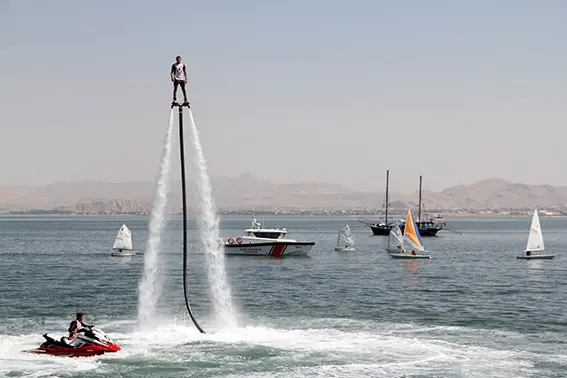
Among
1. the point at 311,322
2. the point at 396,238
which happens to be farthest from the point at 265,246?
the point at 311,322

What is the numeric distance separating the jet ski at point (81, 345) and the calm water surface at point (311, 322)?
638 mm

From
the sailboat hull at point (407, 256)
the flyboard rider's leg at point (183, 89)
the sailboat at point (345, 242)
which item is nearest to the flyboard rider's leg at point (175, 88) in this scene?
the flyboard rider's leg at point (183, 89)

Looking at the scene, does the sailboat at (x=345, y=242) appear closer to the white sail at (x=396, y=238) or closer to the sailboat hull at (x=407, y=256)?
the white sail at (x=396, y=238)

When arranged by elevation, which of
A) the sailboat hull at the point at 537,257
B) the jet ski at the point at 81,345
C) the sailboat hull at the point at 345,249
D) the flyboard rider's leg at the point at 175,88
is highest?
the flyboard rider's leg at the point at 175,88

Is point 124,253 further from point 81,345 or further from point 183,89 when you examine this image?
point 183,89

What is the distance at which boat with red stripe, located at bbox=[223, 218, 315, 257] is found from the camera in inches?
4117

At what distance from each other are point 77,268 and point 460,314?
53100 millimetres

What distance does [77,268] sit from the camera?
90.2 meters

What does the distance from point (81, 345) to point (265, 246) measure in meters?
69.6

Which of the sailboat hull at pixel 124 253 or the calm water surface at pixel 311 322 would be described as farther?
the sailboat hull at pixel 124 253

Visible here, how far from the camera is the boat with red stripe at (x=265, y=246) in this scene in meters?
105

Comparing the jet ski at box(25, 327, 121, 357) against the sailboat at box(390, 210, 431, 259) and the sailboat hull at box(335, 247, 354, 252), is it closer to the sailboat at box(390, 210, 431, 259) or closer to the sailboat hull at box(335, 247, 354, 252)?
the sailboat at box(390, 210, 431, 259)

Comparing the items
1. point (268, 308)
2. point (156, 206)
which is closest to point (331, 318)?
point (268, 308)

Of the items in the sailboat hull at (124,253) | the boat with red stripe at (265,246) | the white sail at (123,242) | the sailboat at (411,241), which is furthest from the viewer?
the white sail at (123,242)
